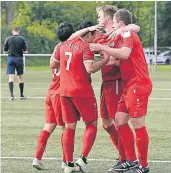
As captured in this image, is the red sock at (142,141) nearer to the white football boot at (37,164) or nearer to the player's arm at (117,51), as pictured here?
the player's arm at (117,51)

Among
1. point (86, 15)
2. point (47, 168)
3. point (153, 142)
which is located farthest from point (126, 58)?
point (86, 15)

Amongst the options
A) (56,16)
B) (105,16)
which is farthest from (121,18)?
(56,16)

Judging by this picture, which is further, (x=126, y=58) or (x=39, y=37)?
(x=39, y=37)

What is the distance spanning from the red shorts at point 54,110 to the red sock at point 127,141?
862 millimetres

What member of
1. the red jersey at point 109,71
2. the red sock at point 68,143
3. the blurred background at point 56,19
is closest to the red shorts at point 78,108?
the red sock at point 68,143

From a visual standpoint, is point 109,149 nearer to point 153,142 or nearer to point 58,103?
point 153,142

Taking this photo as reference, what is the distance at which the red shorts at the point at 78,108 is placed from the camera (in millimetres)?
8047

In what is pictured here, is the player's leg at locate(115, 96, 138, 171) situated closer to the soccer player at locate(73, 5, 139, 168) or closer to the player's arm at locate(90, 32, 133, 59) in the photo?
the soccer player at locate(73, 5, 139, 168)

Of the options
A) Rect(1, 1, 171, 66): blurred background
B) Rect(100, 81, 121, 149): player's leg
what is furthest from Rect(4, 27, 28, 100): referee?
Rect(1, 1, 171, 66): blurred background

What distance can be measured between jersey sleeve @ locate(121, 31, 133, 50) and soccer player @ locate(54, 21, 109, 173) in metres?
0.31

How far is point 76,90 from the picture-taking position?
799 cm

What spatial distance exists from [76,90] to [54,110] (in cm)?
60

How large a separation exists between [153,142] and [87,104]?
262 centimetres

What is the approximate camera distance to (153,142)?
34.0ft
